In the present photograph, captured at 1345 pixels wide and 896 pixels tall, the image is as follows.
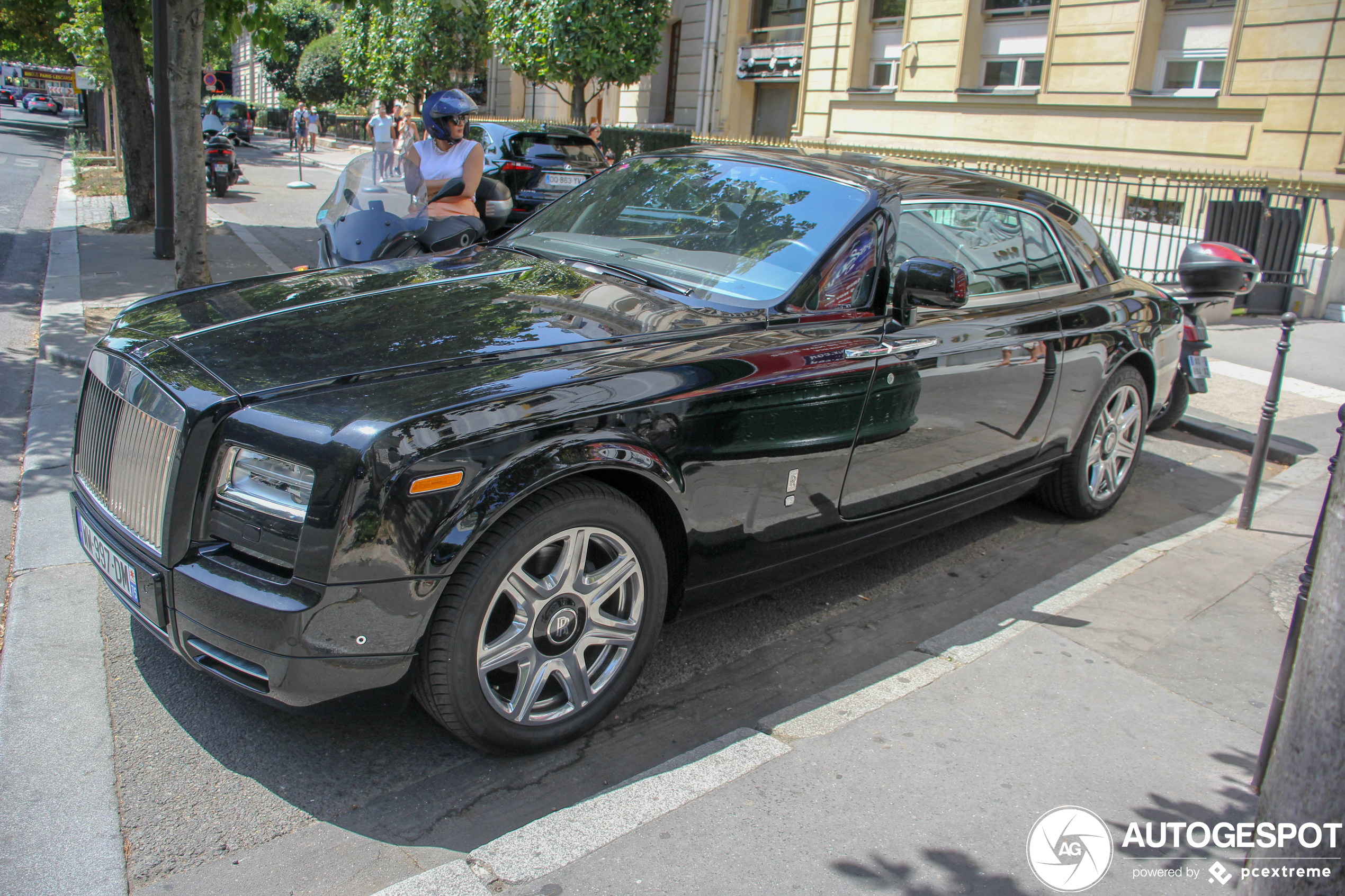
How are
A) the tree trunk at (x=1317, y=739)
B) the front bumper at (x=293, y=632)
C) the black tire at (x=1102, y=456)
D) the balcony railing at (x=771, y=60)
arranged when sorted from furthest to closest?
the balcony railing at (x=771, y=60) → the black tire at (x=1102, y=456) → the front bumper at (x=293, y=632) → the tree trunk at (x=1317, y=739)

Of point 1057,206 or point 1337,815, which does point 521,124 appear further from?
point 1337,815

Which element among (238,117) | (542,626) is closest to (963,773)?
(542,626)

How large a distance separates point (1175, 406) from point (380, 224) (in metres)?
5.39

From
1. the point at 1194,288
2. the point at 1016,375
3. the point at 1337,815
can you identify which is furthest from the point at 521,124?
the point at 1337,815

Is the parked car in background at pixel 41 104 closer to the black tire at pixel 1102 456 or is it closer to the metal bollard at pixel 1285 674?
the black tire at pixel 1102 456

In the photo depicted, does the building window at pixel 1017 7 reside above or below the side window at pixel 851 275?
above

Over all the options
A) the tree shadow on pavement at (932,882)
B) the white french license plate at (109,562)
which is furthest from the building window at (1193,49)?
the white french license plate at (109,562)

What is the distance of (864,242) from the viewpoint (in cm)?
379

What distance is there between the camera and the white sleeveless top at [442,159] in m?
6.34

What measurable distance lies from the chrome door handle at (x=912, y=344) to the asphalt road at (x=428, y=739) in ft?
3.70

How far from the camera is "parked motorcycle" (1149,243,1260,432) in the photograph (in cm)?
613

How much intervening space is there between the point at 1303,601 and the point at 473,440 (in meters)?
2.44

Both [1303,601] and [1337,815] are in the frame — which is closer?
[1337,815]

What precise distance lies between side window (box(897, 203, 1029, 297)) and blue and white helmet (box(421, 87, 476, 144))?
3267 millimetres
